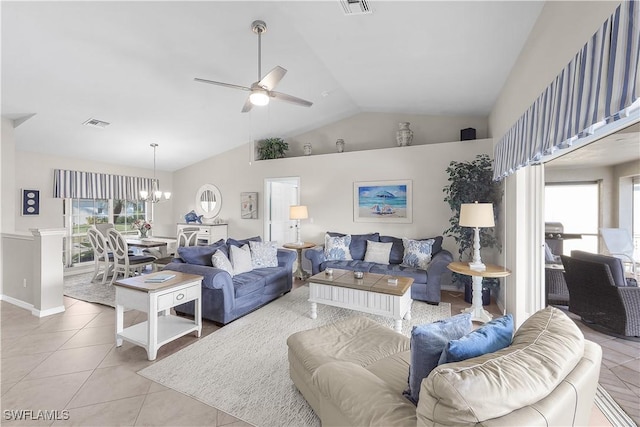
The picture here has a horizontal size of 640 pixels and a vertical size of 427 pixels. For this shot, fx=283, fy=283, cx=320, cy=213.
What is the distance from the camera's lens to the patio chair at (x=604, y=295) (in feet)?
9.25

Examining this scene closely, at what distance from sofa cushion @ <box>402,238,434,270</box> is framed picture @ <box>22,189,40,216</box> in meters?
6.72

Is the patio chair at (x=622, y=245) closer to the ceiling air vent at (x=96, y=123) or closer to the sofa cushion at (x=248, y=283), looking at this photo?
the sofa cushion at (x=248, y=283)

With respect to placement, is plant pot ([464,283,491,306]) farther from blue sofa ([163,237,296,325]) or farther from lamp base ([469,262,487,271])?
blue sofa ([163,237,296,325])

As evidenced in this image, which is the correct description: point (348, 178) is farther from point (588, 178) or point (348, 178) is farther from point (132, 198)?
point (132, 198)

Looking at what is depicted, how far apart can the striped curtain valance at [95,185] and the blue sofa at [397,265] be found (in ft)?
15.7

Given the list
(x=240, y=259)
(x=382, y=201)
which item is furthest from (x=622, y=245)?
(x=240, y=259)

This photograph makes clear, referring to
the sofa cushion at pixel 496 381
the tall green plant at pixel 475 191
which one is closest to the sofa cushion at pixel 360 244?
the tall green plant at pixel 475 191

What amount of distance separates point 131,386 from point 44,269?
2.52m

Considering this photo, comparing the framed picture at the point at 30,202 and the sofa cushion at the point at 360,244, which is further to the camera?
the framed picture at the point at 30,202

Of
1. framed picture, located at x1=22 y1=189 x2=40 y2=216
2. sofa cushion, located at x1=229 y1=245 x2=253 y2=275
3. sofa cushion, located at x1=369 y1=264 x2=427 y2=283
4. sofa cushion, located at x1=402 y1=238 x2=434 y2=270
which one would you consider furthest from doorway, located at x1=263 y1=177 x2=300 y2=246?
framed picture, located at x1=22 y1=189 x2=40 y2=216

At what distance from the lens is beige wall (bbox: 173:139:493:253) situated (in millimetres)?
4887

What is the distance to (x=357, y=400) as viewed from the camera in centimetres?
129

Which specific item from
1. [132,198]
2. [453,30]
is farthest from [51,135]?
[453,30]

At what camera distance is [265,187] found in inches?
252
